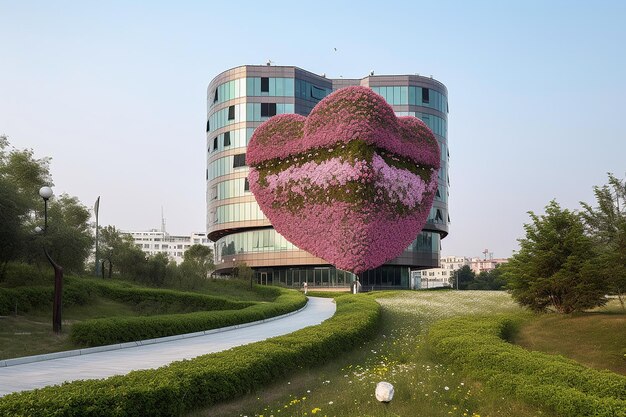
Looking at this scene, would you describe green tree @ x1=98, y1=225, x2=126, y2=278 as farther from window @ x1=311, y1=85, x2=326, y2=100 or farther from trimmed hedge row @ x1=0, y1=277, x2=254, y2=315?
window @ x1=311, y1=85, x2=326, y2=100

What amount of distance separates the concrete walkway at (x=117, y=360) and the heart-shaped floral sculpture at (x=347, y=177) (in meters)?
6.87

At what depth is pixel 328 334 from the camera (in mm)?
15195

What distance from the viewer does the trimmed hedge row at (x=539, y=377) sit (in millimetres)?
8984

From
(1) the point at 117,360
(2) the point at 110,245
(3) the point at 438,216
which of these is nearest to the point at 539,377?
(1) the point at 117,360

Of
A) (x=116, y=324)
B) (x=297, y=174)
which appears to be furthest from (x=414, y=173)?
(x=116, y=324)

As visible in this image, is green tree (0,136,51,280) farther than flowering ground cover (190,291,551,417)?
Yes

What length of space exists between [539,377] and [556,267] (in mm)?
12474

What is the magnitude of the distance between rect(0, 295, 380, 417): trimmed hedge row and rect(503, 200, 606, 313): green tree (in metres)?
10.5

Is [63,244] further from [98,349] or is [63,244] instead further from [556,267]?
[556,267]

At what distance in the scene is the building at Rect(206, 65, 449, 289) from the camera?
68750 millimetres

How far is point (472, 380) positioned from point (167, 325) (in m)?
12.9

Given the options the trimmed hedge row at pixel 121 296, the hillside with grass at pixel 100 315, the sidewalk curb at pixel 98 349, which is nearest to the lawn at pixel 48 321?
the hillside with grass at pixel 100 315

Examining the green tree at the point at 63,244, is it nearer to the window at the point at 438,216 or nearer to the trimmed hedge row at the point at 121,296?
the trimmed hedge row at the point at 121,296

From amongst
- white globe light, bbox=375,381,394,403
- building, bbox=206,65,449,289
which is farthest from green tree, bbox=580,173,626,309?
building, bbox=206,65,449,289
